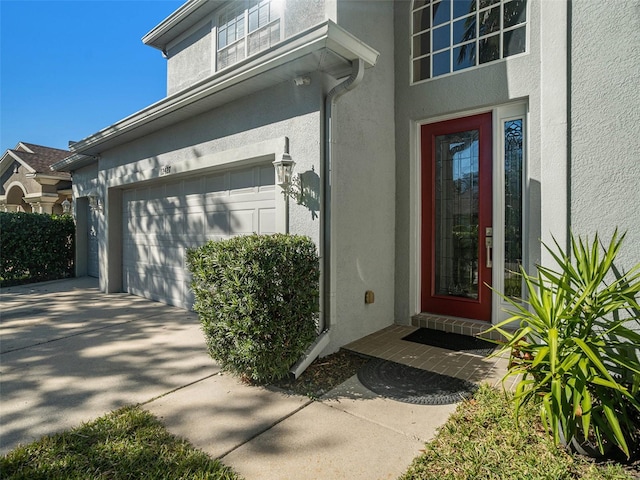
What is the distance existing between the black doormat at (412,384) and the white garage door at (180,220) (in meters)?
2.38

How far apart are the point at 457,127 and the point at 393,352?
3266 mm

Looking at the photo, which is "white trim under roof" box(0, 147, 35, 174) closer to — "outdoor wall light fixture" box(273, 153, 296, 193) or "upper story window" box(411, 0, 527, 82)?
"outdoor wall light fixture" box(273, 153, 296, 193)

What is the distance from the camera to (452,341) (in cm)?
442

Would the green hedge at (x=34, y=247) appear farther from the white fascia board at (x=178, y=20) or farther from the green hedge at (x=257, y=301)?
the green hedge at (x=257, y=301)

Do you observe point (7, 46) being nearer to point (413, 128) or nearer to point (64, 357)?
point (64, 357)

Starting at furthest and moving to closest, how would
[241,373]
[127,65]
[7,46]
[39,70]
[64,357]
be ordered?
[127,65], [39,70], [7,46], [64,357], [241,373]

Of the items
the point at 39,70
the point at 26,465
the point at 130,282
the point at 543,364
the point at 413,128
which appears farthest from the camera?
the point at 39,70

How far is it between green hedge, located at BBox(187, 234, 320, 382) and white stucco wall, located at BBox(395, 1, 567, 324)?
7.02 ft

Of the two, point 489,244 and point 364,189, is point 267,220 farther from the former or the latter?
point 489,244

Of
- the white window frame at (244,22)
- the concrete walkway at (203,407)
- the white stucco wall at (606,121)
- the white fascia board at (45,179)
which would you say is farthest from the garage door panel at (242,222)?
the white fascia board at (45,179)

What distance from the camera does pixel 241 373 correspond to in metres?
3.38

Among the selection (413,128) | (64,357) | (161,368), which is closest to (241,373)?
(161,368)

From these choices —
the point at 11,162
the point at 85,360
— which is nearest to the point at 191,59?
the point at 85,360

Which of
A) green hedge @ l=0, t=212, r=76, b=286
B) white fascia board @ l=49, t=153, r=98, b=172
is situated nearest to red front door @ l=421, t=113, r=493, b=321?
white fascia board @ l=49, t=153, r=98, b=172
